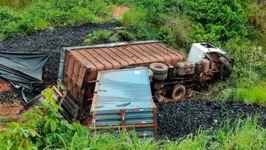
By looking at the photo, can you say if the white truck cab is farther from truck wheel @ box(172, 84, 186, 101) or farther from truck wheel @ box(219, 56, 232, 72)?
truck wheel @ box(172, 84, 186, 101)

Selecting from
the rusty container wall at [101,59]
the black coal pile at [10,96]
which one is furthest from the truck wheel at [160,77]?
the black coal pile at [10,96]


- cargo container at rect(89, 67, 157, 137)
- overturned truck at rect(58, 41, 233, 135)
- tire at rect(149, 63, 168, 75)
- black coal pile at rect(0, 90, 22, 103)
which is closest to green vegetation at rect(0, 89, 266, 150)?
cargo container at rect(89, 67, 157, 137)

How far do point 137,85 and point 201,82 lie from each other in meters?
3.86

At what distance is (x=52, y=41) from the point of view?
1594 cm

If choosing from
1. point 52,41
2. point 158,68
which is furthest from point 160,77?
point 52,41

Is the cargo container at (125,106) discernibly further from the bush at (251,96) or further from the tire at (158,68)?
the bush at (251,96)

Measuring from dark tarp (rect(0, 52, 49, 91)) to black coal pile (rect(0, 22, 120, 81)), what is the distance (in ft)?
1.48

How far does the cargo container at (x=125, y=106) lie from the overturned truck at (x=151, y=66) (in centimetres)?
128

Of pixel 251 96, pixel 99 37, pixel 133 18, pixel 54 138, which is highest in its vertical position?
pixel 54 138

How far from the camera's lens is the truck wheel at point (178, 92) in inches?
526

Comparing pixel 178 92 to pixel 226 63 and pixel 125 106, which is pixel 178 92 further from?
pixel 125 106

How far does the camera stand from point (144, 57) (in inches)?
522

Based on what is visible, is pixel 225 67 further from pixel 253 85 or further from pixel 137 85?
pixel 137 85

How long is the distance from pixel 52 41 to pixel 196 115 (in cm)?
718
